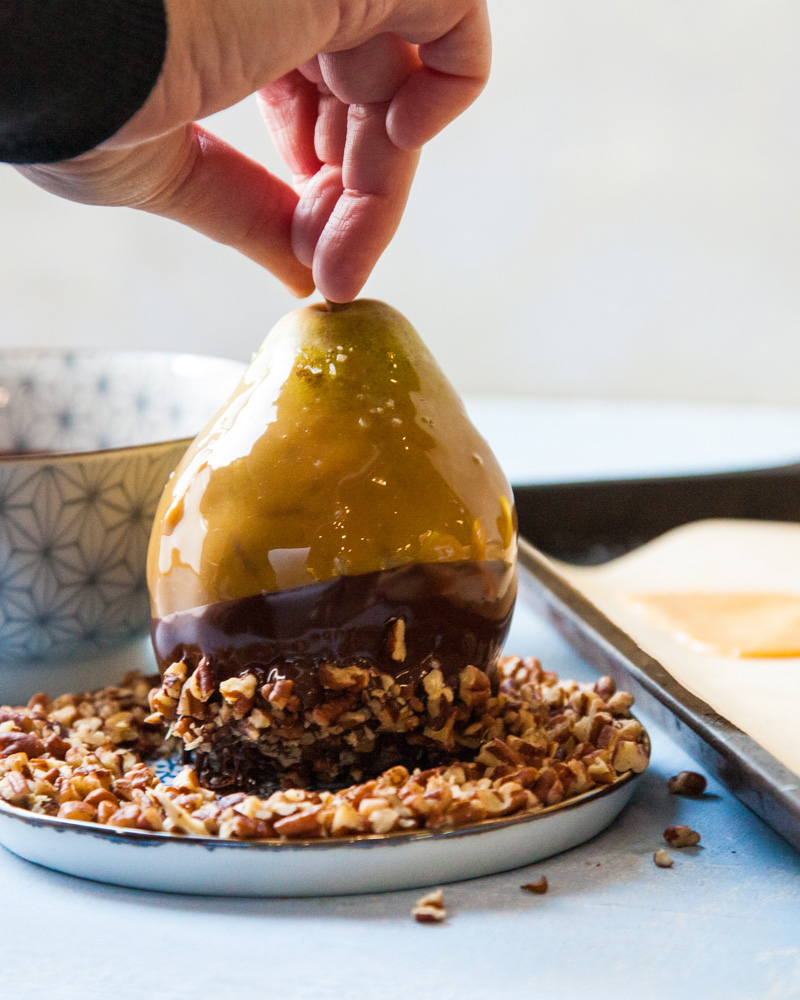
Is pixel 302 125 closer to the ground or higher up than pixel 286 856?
higher up

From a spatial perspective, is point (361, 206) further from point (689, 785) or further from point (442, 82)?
point (689, 785)

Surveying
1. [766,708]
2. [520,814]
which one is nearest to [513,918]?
[520,814]

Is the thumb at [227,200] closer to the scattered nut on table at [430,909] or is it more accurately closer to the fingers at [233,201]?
the fingers at [233,201]

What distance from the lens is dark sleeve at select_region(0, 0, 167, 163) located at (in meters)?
0.29

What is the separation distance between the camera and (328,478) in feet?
1.24

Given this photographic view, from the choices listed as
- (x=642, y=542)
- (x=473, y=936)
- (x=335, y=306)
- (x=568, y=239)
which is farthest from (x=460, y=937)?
(x=568, y=239)

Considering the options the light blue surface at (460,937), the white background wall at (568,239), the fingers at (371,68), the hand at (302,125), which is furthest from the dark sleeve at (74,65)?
the white background wall at (568,239)

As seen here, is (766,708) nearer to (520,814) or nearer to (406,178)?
(520,814)

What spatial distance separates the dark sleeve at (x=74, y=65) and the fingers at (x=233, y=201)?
119 millimetres

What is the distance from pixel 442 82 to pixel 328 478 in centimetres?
14

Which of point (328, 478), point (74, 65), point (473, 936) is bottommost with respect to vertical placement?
point (473, 936)

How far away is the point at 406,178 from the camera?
0.42 m

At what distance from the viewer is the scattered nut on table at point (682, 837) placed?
14.6 inches

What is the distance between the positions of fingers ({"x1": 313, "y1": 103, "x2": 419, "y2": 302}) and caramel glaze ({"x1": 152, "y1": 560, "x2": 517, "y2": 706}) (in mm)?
109
